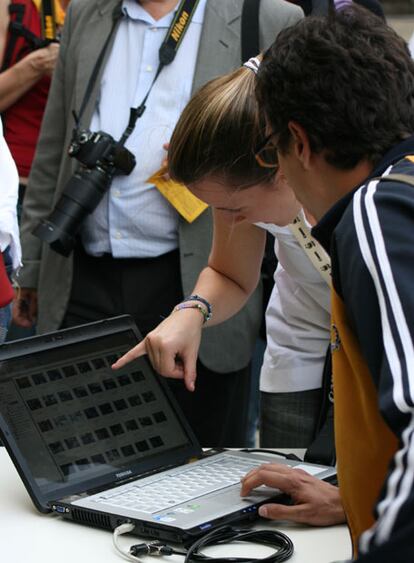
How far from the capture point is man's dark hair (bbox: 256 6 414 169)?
4.09ft

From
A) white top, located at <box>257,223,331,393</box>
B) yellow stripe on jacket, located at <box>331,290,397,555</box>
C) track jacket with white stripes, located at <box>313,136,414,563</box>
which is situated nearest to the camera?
track jacket with white stripes, located at <box>313,136,414,563</box>

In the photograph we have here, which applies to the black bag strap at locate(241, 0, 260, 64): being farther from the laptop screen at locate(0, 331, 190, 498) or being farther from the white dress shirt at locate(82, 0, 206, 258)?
the laptop screen at locate(0, 331, 190, 498)

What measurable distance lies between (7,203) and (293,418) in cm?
80

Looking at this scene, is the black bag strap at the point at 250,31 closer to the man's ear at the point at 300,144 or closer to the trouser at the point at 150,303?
the trouser at the point at 150,303

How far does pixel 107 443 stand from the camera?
185 centimetres

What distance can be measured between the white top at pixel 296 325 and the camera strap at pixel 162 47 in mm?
715

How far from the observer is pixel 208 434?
2.96 metres

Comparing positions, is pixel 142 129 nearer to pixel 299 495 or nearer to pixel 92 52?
pixel 92 52

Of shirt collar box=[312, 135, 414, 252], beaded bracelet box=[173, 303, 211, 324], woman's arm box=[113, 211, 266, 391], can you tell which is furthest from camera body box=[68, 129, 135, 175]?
shirt collar box=[312, 135, 414, 252]

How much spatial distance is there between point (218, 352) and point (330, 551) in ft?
4.51

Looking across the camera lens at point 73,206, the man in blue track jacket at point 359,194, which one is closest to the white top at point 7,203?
the camera lens at point 73,206

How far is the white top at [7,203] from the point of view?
2402mm

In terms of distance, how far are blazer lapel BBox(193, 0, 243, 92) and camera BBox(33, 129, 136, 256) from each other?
0.28m

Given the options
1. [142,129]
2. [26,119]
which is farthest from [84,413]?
[26,119]
